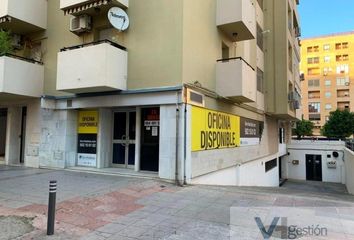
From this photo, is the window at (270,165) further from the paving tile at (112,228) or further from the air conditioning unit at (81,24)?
the paving tile at (112,228)

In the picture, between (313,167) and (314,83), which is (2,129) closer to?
(313,167)

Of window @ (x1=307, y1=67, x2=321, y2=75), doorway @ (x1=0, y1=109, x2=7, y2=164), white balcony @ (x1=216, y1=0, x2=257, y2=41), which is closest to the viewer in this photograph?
white balcony @ (x1=216, y1=0, x2=257, y2=41)

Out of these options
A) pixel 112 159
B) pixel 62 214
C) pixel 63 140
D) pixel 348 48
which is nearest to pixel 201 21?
pixel 112 159

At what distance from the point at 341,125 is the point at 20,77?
4487 centimetres

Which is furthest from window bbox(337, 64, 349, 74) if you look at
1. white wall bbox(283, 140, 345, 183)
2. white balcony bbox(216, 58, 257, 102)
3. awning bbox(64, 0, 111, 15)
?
awning bbox(64, 0, 111, 15)

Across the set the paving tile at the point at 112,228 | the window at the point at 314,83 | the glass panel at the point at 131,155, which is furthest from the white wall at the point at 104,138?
the window at the point at 314,83

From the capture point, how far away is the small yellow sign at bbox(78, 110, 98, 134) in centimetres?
1218

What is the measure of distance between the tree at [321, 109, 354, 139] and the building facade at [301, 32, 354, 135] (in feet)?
73.6

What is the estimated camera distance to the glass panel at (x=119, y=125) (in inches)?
473

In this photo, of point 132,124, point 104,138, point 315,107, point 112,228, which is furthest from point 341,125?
point 112,228

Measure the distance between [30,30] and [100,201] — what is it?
9825mm

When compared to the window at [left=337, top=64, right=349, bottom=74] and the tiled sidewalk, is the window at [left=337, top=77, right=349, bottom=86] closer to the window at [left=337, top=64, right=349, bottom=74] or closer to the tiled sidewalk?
the window at [left=337, top=64, right=349, bottom=74]

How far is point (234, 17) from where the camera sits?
12117 millimetres

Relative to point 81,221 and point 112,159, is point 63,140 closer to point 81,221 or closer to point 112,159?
point 112,159
